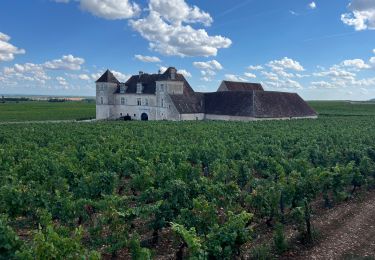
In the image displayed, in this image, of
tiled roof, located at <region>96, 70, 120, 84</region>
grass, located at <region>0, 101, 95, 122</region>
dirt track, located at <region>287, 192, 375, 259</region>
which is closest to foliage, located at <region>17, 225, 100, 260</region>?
dirt track, located at <region>287, 192, 375, 259</region>

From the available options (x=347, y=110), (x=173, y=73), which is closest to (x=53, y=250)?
(x=173, y=73)

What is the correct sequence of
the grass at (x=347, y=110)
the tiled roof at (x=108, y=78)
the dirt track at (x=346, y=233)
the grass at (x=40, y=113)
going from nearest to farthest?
the dirt track at (x=346, y=233), the grass at (x=40, y=113), the tiled roof at (x=108, y=78), the grass at (x=347, y=110)

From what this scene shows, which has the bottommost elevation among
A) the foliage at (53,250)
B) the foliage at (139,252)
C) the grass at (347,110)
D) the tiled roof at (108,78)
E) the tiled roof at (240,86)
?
the foliage at (139,252)

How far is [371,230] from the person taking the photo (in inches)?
453

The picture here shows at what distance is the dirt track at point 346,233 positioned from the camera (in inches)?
385

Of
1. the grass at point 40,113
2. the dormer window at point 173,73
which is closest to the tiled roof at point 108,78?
the grass at point 40,113

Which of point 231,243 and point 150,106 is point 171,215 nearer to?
point 231,243

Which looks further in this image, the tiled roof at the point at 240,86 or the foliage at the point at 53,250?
the tiled roof at the point at 240,86

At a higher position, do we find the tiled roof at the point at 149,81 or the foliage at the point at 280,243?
the tiled roof at the point at 149,81

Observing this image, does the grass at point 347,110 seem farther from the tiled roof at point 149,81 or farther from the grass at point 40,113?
the grass at point 40,113

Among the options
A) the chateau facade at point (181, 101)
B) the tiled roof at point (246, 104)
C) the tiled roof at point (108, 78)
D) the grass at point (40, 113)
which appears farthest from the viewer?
the tiled roof at point (108, 78)

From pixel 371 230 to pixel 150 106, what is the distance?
167 feet

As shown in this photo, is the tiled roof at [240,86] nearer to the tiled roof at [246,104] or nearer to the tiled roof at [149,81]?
the tiled roof at [246,104]

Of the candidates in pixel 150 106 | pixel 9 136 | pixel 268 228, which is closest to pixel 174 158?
pixel 268 228
